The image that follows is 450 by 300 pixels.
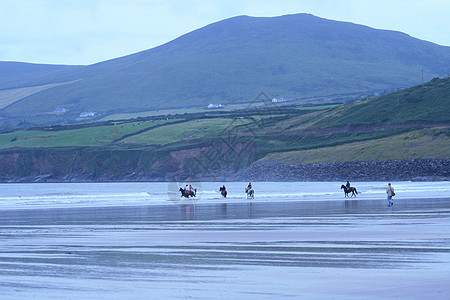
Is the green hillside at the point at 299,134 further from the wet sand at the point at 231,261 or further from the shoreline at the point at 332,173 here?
the wet sand at the point at 231,261

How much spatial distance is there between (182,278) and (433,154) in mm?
90134

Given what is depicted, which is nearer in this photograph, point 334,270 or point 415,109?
point 334,270

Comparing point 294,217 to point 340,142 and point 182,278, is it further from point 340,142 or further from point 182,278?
point 340,142

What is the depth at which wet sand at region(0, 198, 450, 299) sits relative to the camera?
1245 centimetres

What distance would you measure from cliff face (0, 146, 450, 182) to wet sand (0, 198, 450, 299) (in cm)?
7390

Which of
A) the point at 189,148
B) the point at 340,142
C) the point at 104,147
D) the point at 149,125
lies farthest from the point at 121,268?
the point at 149,125

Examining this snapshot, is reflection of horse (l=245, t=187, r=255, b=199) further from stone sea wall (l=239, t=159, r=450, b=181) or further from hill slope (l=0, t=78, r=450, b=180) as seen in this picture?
hill slope (l=0, t=78, r=450, b=180)

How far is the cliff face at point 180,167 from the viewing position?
99.6 meters

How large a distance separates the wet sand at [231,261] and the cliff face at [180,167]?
242ft

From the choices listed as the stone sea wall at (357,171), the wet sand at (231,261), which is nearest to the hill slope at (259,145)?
the stone sea wall at (357,171)

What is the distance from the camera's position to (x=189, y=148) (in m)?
134

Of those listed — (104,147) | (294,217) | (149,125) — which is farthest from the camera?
(149,125)

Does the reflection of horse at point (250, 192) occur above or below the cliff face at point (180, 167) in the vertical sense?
below

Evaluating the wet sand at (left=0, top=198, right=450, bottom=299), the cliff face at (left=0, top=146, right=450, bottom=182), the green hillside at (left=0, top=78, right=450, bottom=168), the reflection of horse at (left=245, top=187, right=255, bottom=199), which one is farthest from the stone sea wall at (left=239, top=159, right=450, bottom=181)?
the wet sand at (left=0, top=198, right=450, bottom=299)
